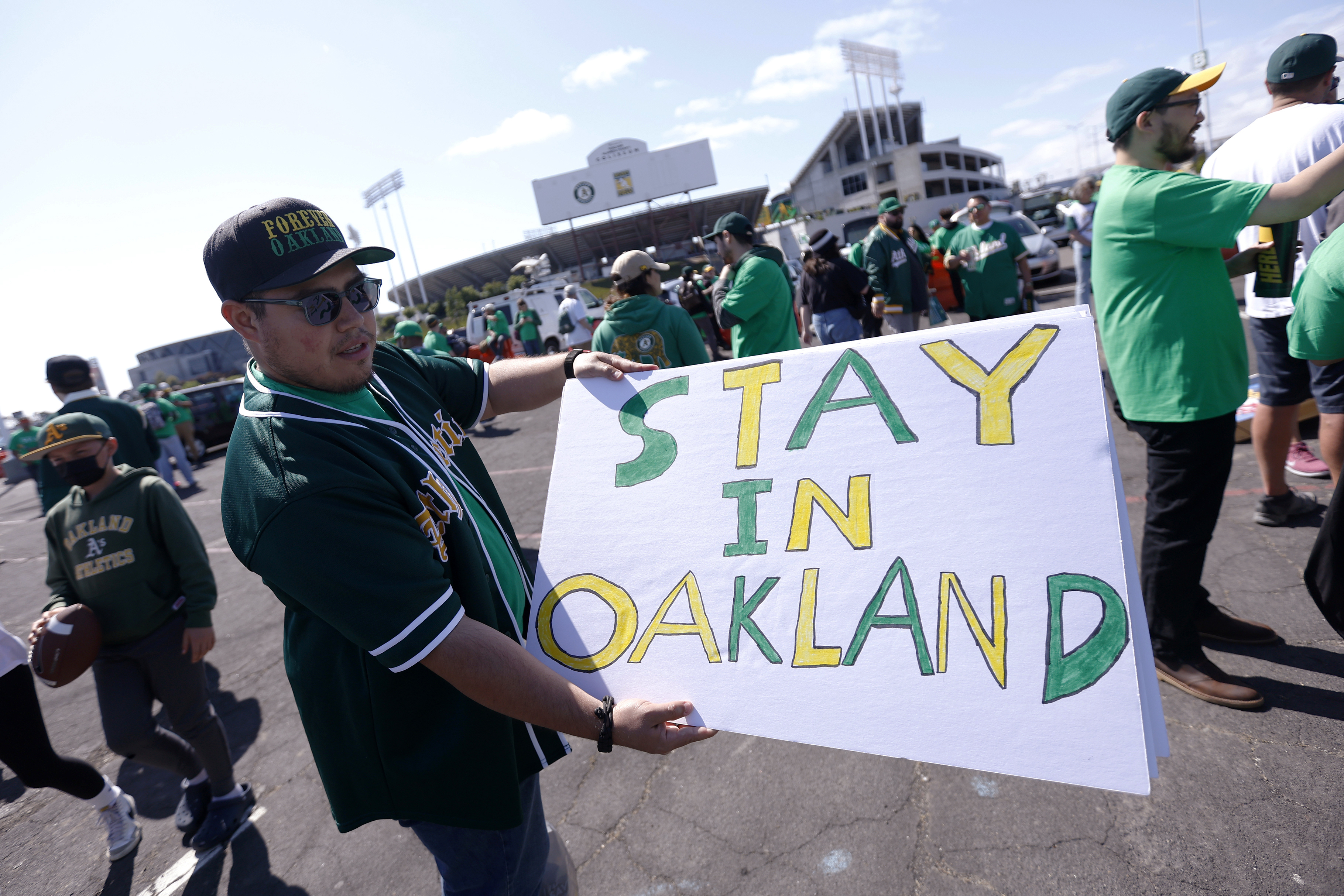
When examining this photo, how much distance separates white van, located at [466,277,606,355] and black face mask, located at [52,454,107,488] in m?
13.0

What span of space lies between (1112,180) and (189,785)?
14.8ft

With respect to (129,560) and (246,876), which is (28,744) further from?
(246,876)

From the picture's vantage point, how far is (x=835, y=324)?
5.85 m

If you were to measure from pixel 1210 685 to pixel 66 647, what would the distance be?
4.40 metres

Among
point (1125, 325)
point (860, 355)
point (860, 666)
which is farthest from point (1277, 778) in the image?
point (860, 355)

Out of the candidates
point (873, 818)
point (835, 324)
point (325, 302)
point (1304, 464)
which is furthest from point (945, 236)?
point (325, 302)

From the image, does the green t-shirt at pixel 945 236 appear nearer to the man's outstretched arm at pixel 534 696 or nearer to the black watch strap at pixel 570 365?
the black watch strap at pixel 570 365

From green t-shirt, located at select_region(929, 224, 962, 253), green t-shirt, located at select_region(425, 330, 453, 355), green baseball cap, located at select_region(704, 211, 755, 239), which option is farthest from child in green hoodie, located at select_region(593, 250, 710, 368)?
green t-shirt, located at select_region(425, 330, 453, 355)

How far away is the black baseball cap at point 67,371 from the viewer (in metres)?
4.46

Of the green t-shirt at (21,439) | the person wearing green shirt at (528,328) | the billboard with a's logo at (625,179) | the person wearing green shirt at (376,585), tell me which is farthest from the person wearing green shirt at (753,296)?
the billboard with a's logo at (625,179)

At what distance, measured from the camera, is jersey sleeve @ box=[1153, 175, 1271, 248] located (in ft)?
6.74

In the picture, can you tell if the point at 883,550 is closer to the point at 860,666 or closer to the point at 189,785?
the point at 860,666

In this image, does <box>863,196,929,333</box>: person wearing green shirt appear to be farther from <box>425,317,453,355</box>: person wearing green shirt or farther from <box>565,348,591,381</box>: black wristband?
<box>425,317,453,355</box>: person wearing green shirt

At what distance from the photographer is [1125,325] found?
2.43m
